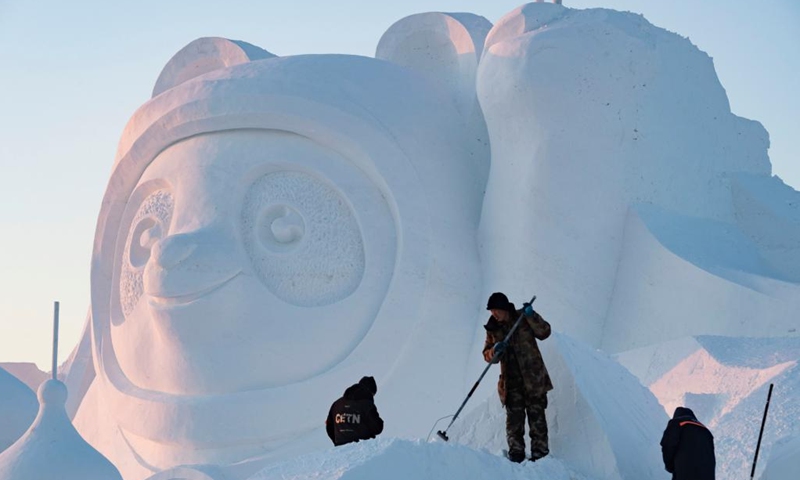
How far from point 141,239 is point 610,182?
5.12 metres

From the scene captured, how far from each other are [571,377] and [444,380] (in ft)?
17.4

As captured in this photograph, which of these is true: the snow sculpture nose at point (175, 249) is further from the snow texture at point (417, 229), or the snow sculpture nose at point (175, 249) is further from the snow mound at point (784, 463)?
the snow mound at point (784, 463)

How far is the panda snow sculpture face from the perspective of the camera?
1290cm

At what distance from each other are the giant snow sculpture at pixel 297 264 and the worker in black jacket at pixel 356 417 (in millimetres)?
5228

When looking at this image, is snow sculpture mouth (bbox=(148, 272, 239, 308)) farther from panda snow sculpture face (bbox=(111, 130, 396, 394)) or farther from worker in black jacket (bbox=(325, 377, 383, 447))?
worker in black jacket (bbox=(325, 377, 383, 447))

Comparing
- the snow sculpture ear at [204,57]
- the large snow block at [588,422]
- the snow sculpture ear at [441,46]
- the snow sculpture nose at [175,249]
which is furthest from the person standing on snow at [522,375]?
the snow sculpture ear at [204,57]

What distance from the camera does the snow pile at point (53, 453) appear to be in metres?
10.8

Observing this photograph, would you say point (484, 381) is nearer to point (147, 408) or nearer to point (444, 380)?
point (444, 380)

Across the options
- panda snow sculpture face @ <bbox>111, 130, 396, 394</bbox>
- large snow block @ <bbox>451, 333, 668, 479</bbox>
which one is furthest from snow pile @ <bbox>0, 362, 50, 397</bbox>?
large snow block @ <bbox>451, 333, 668, 479</bbox>

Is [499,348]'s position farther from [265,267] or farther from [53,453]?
[265,267]

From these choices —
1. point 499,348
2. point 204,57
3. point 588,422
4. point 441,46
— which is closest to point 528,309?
point 499,348

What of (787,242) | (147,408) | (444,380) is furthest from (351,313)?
(787,242)

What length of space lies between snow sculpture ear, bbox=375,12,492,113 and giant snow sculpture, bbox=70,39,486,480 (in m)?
1.10

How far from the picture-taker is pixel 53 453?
10.9 metres
